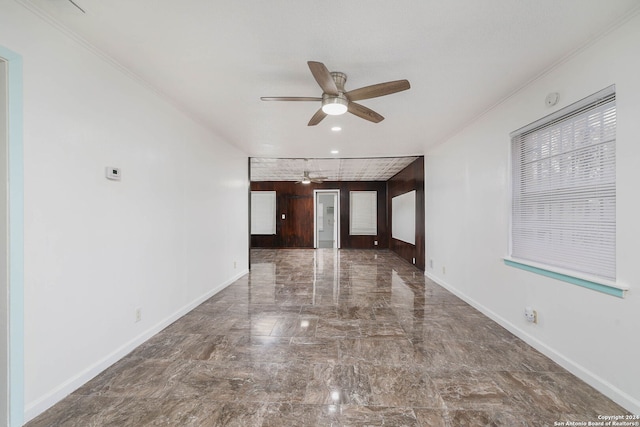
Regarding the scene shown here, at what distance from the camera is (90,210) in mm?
1989

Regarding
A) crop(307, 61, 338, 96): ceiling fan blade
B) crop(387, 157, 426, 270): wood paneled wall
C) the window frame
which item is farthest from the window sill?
crop(387, 157, 426, 270): wood paneled wall

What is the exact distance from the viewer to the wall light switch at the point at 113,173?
2.13 metres

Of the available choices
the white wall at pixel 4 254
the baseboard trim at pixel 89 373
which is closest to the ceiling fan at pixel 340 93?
the white wall at pixel 4 254

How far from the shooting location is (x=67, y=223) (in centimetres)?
182

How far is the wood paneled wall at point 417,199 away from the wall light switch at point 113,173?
5191mm

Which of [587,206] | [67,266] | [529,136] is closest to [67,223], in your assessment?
[67,266]

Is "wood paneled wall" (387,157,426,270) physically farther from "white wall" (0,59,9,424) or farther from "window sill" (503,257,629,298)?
"white wall" (0,59,9,424)

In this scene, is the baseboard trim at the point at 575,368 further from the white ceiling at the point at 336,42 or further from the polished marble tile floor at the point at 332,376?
the white ceiling at the point at 336,42

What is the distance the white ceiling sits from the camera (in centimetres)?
162

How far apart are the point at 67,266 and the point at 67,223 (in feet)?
0.96

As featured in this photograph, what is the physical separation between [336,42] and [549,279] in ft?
8.50

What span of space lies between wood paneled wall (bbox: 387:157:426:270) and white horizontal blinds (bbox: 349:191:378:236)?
1272 millimetres

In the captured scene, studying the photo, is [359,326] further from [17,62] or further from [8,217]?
[17,62]

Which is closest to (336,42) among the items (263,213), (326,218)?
(263,213)
